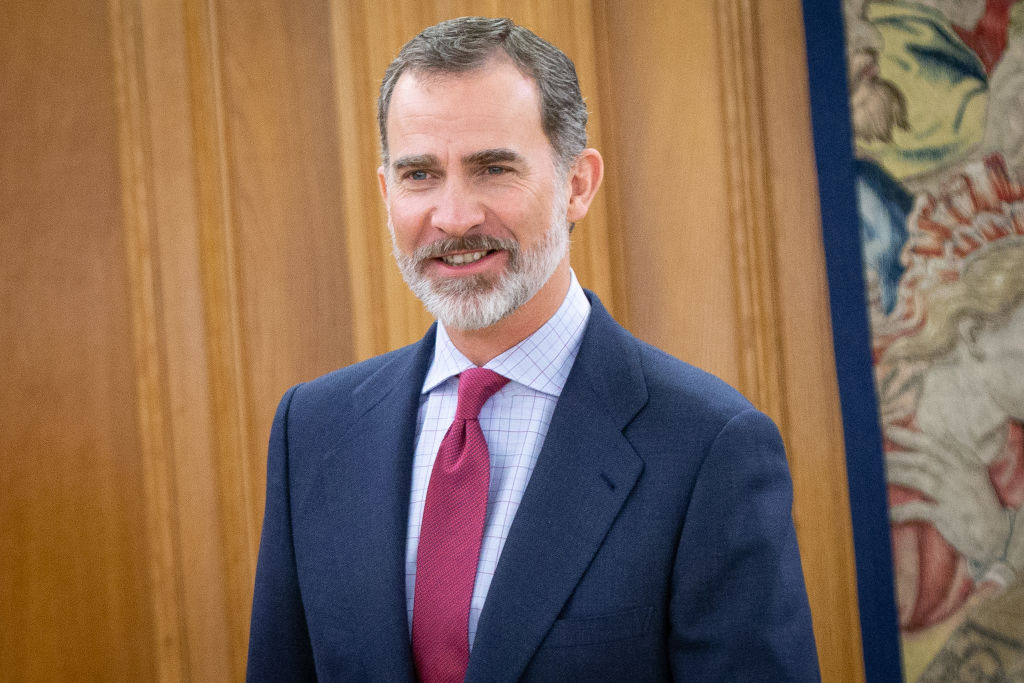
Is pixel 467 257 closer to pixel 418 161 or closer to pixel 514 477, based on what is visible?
pixel 418 161

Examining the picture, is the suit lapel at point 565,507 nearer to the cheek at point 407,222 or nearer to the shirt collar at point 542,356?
the shirt collar at point 542,356

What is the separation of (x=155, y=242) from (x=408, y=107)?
0.83 meters

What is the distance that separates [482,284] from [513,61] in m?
0.28

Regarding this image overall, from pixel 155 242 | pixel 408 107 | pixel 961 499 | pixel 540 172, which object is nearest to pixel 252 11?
pixel 155 242

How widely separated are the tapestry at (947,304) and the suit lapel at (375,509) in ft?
2.82

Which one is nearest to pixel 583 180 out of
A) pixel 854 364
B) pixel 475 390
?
pixel 475 390

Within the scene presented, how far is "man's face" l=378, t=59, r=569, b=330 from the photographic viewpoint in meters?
1.05

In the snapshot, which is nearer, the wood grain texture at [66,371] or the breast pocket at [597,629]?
the breast pocket at [597,629]

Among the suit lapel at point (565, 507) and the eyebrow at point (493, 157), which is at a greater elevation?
the eyebrow at point (493, 157)

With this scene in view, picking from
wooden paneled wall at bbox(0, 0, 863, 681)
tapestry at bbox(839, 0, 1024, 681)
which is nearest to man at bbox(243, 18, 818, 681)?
wooden paneled wall at bbox(0, 0, 863, 681)

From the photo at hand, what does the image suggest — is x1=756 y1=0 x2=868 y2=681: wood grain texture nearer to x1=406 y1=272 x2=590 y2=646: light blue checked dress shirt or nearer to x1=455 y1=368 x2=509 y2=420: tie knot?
x1=406 y1=272 x2=590 y2=646: light blue checked dress shirt

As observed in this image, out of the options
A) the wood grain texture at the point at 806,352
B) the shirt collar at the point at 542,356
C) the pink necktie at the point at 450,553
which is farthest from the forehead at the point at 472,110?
the wood grain texture at the point at 806,352

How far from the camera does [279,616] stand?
118cm

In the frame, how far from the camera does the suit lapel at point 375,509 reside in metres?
1.03
